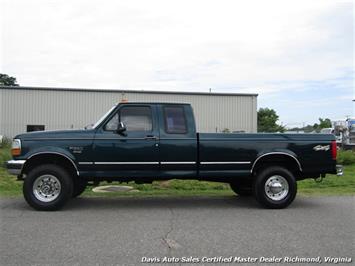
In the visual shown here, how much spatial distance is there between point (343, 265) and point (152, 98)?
104 ft

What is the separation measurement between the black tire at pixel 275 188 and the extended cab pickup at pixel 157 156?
0.06 feet

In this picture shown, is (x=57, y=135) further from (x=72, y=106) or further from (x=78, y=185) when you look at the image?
Result: (x=72, y=106)

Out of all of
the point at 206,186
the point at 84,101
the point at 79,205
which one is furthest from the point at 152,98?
the point at 79,205

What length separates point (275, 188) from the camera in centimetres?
916

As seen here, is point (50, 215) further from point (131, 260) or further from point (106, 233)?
point (131, 260)

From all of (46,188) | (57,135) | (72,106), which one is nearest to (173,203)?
(46,188)

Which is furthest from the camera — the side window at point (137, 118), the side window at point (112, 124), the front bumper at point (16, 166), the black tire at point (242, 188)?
the black tire at point (242, 188)

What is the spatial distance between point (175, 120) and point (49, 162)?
2.54 metres

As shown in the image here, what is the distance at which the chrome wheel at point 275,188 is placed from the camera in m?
9.14

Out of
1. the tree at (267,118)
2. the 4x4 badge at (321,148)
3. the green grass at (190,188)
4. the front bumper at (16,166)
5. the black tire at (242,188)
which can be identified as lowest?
the green grass at (190,188)

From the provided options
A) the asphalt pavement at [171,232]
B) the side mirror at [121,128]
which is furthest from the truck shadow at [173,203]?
the side mirror at [121,128]

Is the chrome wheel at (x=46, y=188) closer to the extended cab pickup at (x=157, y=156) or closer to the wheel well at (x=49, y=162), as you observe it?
the extended cab pickup at (x=157, y=156)

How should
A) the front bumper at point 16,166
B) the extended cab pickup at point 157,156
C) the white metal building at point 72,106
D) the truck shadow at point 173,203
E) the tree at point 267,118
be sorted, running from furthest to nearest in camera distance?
the tree at point 267,118
the white metal building at point 72,106
the truck shadow at point 173,203
the extended cab pickup at point 157,156
the front bumper at point 16,166

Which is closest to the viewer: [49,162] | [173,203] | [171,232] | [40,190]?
[171,232]
